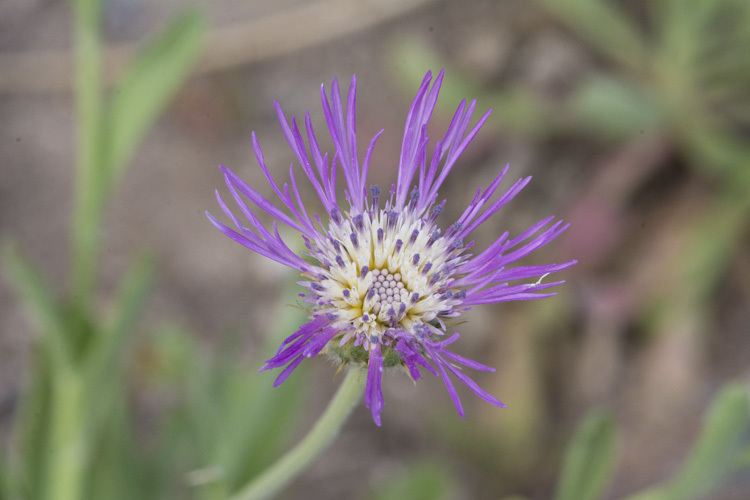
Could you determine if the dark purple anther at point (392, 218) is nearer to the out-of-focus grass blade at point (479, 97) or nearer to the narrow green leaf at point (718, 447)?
the narrow green leaf at point (718, 447)

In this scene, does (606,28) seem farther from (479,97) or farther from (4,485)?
(4,485)

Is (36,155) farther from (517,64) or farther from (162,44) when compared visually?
(517,64)

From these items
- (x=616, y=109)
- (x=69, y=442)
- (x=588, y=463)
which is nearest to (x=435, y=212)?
(x=588, y=463)

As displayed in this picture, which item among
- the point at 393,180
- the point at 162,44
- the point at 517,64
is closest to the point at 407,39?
the point at 517,64

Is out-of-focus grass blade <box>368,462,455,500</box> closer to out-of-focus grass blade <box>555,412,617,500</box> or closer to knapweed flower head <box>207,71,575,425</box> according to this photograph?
out-of-focus grass blade <box>555,412,617,500</box>

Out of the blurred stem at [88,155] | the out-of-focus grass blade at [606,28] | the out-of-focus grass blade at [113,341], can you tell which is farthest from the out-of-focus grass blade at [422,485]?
the out-of-focus grass blade at [606,28]

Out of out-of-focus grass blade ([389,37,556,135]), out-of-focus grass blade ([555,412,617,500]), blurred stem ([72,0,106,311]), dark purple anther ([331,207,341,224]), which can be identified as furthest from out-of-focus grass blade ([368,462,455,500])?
out-of-focus grass blade ([389,37,556,135])
